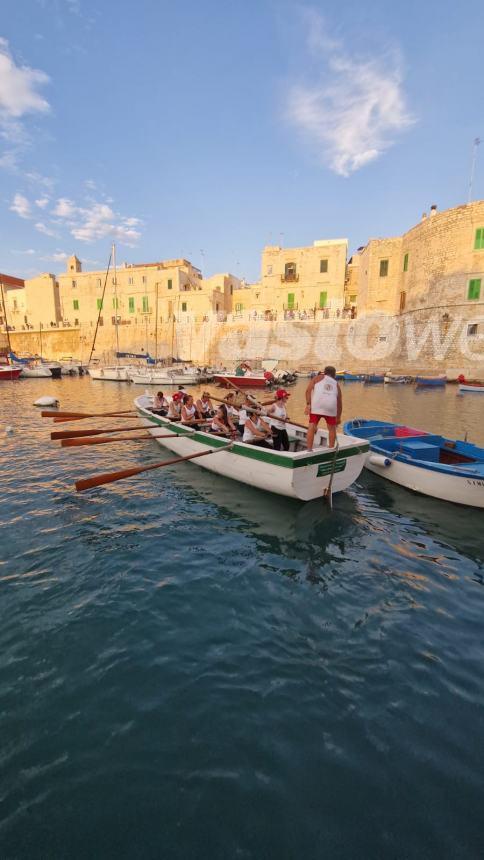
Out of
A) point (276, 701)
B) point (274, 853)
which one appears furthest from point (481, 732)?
point (274, 853)

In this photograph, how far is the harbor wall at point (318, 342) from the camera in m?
35.1

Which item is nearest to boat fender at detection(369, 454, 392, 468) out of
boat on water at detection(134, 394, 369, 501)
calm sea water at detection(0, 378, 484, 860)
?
boat on water at detection(134, 394, 369, 501)

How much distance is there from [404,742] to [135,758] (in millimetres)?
2183

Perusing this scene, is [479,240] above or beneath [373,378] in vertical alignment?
above

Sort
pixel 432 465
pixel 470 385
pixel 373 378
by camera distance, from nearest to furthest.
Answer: pixel 432 465 < pixel 470 385 < pixel 373 378

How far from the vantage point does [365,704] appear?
3.55m

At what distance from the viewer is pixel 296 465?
7.11 m

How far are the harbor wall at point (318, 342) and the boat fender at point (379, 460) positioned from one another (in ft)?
101

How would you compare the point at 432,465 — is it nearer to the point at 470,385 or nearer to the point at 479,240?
the point at 470,385

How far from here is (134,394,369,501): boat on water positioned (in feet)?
23.7

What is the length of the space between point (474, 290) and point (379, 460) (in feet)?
105

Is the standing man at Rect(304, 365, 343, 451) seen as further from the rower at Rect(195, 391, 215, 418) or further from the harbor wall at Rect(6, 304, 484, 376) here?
the harbor wall at Rect(6, 304, 484, 376)

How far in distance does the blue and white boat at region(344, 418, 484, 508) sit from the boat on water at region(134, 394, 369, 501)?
1108 mm

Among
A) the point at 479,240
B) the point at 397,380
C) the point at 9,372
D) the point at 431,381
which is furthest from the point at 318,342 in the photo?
the point at 9,372
